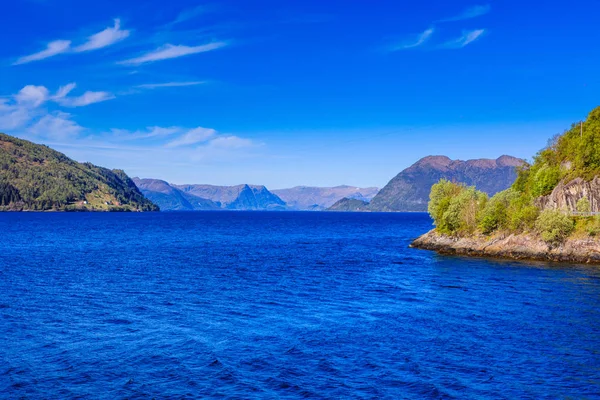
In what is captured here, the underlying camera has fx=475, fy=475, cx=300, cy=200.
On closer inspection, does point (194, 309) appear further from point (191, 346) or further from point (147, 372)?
point (147, 372)

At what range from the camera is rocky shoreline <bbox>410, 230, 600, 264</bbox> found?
3425 inches

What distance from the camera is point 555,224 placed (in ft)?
299

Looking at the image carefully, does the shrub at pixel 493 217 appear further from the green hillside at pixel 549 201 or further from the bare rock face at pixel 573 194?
the bare rock face at pixel 573 194

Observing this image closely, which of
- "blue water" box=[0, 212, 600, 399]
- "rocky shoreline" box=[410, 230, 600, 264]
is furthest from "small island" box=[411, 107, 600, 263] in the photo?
"blue water" box=[0, 212, 600, 399]

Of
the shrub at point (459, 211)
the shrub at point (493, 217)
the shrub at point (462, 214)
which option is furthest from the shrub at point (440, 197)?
the shrub at point (493, 217)

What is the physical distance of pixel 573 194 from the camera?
10019 cm

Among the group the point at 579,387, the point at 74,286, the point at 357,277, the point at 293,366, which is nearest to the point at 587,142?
the point at 357,277

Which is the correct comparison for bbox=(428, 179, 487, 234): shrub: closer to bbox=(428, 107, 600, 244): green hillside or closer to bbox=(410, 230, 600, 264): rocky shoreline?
bbox=(428, 107, 600, 244): green hillside

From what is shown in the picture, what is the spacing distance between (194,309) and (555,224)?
7308cm

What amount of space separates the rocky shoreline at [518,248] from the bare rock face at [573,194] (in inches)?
439

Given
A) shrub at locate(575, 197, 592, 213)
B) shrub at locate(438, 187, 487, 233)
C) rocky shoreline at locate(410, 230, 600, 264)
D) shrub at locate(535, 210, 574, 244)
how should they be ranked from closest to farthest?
1. rocky shoreline at locate(410, 230, 600, 264)
2. shrub at locate(535, 210, 574, 244)
3. shrub at locate(575, 197, 592, 213)
4. shrub at locate(438, 187, 487, 233)

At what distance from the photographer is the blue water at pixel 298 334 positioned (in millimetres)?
29844

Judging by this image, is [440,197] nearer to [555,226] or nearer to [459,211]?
[459,211]

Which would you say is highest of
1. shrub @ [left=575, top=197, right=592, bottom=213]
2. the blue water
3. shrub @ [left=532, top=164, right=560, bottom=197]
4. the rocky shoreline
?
shrub @ [left=532, top=164, right=560, bottom=197]
